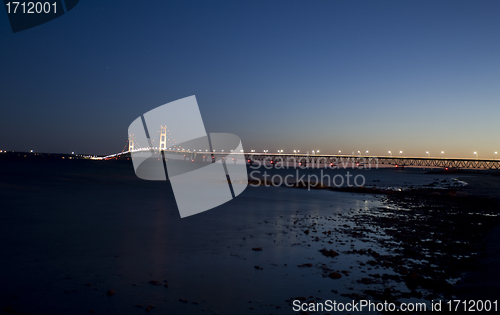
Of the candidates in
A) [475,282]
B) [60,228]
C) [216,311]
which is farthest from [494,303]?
[60,228]

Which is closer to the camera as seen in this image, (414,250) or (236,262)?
(236,262)

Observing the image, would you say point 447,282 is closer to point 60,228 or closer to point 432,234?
point 432,234

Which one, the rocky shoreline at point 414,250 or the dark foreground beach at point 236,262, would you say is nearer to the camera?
the dark foreground beach at point 236,262

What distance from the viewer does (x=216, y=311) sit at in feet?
21.7

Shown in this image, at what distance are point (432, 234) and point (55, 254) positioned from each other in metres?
14.6

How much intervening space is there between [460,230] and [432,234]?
184cm


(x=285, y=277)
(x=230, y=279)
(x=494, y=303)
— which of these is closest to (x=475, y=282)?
(x=494, y=303)

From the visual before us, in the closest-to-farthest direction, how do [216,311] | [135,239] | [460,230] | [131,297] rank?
[216,311]
[131,297]
[135,239]
[460,230]

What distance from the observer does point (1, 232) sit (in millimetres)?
13445

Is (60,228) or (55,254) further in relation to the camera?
(60,228)

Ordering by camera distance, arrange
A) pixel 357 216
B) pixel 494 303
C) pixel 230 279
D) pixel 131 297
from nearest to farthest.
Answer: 1. pixel 494 303
2. pixel 131 297
3. pixel 230 279
4. pixel 357 216

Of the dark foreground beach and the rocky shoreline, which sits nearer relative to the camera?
the dark foreground beach

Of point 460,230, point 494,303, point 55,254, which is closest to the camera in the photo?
Result: point 494,303

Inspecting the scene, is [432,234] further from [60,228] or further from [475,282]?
[60,228]
